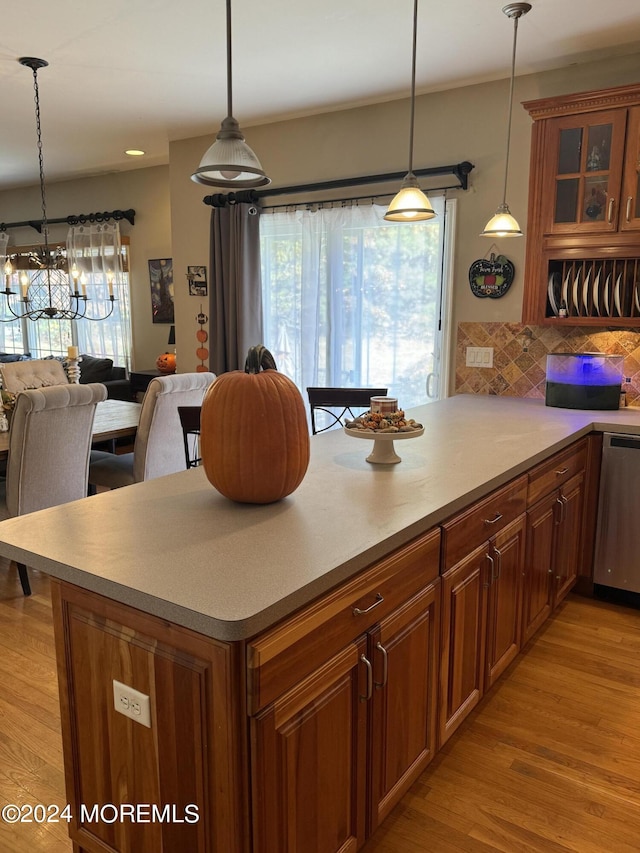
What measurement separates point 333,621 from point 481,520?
810 mm

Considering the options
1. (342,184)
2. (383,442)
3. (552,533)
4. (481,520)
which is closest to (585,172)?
(342,184)

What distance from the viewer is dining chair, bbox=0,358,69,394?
4371 millimetres

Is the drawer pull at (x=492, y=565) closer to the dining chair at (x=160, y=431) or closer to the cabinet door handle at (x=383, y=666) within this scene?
the cabinet door handle at (x=383, y=666)

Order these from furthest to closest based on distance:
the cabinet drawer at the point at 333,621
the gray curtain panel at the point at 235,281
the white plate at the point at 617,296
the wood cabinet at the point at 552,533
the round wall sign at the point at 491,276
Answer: the gray curtain panel at the point at 235,281 → the round wall sign at the point at 491,276 → the white plate at the point at 617,296 → the wood cabinet at the point at 552,533 → the cabinet drawer at the point at 333,621

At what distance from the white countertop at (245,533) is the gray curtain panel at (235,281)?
2432 mm

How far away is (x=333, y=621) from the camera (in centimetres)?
136

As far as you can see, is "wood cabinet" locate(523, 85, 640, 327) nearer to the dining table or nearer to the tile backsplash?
the tile backsplash

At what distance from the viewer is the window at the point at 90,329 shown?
22.2ft

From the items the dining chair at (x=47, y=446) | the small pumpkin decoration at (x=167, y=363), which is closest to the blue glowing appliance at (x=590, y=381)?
the dining chair at (x=47, y=446)

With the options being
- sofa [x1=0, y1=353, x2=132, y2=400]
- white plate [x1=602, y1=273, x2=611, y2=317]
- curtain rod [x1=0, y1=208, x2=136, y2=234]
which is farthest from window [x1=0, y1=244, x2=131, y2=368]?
white plate [x1=602, y1=273, x2=611, y2=317]

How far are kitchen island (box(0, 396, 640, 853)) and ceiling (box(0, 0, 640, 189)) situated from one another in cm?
225

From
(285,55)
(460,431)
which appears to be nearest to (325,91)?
(285,55)

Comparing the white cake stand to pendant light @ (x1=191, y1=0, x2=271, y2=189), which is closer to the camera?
pendant light @ (x1=191, y1=0, x2=271, y2=189)

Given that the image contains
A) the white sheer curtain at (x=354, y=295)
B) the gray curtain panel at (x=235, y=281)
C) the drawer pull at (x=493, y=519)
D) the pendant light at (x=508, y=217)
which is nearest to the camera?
the drawer pull at (x=493, y=519)
